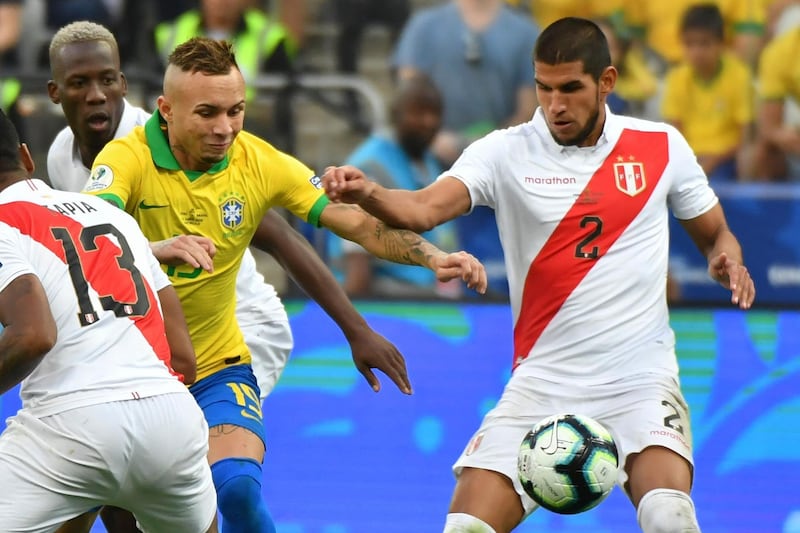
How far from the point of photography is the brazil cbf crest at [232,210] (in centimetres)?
546

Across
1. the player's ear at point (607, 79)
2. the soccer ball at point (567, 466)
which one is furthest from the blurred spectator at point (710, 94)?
the soccer ball at point (567, 466)

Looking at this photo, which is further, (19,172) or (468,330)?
(468,330)

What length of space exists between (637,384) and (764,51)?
13.5 ft

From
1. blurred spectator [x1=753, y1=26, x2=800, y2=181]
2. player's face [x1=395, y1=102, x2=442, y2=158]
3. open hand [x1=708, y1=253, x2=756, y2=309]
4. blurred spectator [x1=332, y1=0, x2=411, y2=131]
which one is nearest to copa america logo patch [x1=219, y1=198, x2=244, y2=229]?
open hand [x1=708, y1=253, x2=756, y2=309]

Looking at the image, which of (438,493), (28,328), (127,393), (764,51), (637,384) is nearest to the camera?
(28,328)

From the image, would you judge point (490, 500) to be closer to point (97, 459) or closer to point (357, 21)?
point (97, 459)

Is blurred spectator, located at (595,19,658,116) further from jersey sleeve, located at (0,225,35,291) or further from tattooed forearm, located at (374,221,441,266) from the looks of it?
jersey sleeve, located at (0,225,35,291)

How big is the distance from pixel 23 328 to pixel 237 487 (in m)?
1.36

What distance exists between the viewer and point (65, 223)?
4.54m

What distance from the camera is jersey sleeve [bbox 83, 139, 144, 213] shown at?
5.18 meters

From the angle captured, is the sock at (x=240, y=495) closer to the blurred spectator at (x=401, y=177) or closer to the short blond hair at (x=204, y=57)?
the short blond hair at (x=204, y=57)

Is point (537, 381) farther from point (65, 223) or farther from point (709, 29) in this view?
point (709, 29)

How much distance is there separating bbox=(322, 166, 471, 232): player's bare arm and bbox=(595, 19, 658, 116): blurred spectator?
12.2 feet

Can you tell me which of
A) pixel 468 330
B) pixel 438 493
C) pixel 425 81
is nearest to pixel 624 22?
pixel 425 81
